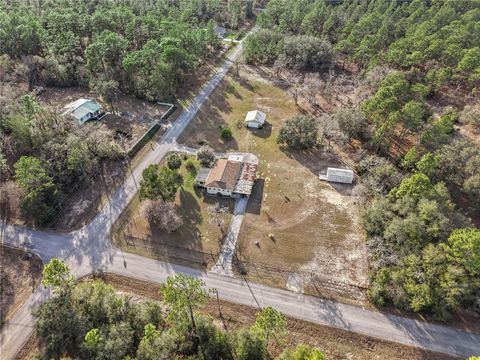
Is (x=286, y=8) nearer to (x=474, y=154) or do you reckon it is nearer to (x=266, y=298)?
(x=474, y=154)

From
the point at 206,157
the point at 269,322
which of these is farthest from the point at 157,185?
the point at 269,322

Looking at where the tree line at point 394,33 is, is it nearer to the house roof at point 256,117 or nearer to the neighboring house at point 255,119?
the house roof at point 256,117

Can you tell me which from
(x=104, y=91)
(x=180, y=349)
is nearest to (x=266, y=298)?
(x=180, y=349)

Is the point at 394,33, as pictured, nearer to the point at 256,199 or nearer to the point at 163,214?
the point at 256,199

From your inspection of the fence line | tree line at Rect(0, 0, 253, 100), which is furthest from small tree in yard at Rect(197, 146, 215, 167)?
tree line at Rect(0, 0, 253, 100)

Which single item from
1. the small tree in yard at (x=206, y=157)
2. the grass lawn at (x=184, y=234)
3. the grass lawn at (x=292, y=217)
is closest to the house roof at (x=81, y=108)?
the grass lawn at (x=292, y=217)
